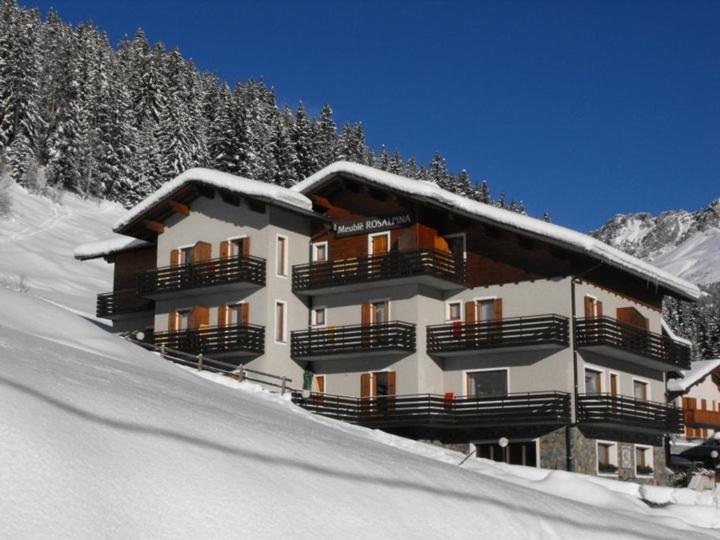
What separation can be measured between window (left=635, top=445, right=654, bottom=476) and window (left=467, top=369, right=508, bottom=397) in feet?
21.5

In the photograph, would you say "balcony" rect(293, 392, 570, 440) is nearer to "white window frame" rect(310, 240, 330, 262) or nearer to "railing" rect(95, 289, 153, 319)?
"white window frame" rect(310, 240, 330, 262)

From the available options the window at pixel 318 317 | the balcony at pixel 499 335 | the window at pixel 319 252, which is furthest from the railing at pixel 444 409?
the window at pixel 319 252

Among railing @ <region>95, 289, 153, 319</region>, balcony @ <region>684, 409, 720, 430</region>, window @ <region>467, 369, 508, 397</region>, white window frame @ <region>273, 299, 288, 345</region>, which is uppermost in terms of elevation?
railing @ <region>95, 289, 153, 319</region>

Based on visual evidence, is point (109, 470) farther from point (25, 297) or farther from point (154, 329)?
point (154, 329)

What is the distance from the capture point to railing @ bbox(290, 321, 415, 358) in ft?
123

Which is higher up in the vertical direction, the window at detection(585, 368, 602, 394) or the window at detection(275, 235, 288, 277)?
the window at detection(275, 235, 288, 277)

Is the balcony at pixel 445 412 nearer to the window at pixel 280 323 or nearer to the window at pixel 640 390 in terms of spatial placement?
the window at pixel 280 323

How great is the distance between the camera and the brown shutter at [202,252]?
42.5 m

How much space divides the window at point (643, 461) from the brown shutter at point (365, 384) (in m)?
10.8

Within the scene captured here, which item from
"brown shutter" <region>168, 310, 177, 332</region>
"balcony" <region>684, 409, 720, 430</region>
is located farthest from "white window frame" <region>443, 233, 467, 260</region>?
"balcony" <region>684, 409, 720, 430</region>

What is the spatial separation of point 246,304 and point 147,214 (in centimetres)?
709

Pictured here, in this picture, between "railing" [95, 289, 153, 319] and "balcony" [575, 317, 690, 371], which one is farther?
"railing" [95, 289, 153, 319]

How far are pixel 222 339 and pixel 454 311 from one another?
30.5 feet

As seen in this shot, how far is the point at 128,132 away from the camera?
97812mm
